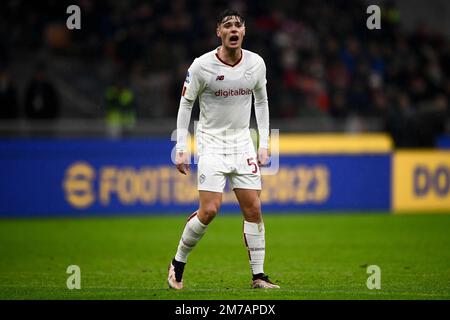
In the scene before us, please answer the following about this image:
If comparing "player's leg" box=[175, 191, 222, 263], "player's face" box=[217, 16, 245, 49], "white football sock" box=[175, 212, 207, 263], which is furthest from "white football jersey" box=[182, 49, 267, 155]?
"white football sock" box=[175, 212, 207, 263]

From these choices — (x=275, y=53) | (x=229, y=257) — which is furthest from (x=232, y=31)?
(x=275, y=53)

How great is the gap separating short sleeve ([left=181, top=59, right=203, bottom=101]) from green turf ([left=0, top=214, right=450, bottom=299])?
1.74m

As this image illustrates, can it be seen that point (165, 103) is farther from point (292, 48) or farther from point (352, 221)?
point (352, 221)

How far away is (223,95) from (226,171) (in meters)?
0.68

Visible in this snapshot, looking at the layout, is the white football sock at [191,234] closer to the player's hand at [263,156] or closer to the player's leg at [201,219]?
the player's leg at [201,219]

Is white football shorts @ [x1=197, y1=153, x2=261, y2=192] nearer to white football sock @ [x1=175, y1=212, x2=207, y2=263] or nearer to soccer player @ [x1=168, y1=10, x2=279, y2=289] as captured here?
soccer player @ [x1=168, y1=10, x2=279, y2=289]

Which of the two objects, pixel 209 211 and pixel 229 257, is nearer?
pixel 209 211

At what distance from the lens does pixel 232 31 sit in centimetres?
861

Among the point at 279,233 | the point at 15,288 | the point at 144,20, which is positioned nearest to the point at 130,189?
the point at 279,233

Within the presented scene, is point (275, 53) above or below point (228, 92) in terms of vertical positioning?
above

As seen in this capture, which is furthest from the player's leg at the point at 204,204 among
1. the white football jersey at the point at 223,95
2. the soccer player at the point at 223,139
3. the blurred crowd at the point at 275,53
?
the blurred crowd at the point at 275,53

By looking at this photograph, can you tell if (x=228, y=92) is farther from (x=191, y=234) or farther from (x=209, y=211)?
(x=191, y=234)

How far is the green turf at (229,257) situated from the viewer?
8.59m

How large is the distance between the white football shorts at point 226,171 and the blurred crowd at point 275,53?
1026 cm
